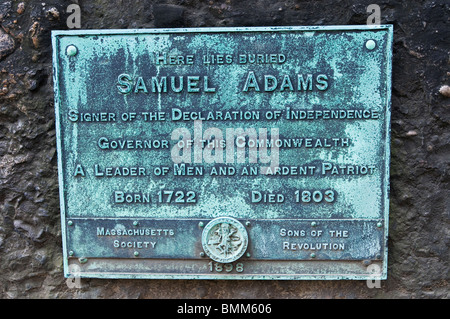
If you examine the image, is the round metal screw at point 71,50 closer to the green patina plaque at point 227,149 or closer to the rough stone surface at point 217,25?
the green patina plaque at point 227,149

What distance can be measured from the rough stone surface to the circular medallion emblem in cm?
25

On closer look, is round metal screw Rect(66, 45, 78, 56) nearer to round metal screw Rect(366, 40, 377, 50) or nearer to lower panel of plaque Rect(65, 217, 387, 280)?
lower panel of plaque Rect(65, 217, 387, 280)

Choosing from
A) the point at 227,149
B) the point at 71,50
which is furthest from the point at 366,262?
the point at 71,50

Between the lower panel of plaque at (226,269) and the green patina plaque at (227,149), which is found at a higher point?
the green patina plaque at (227,149)

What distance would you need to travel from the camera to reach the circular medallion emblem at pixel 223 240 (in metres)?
2.05

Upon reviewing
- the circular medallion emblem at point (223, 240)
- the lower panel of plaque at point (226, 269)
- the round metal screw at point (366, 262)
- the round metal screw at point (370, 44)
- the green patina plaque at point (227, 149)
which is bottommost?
the lower panel of plaque at point (226, 269)

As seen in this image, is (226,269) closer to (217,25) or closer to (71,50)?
(217,25)

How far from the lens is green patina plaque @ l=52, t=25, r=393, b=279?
198 cm

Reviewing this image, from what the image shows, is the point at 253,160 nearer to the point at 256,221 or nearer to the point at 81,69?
the point at 256,221

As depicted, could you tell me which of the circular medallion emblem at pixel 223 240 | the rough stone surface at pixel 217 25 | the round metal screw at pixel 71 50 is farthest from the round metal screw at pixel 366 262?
the round metal screw at pixel 71 50

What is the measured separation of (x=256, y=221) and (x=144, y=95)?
862mm

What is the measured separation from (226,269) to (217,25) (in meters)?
1.27

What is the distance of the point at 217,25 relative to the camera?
6.76 ft

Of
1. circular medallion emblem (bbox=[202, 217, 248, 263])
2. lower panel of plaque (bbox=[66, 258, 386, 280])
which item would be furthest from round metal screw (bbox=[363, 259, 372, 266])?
circular medallion emblem (bbox=[202, 217, 248, 263])
